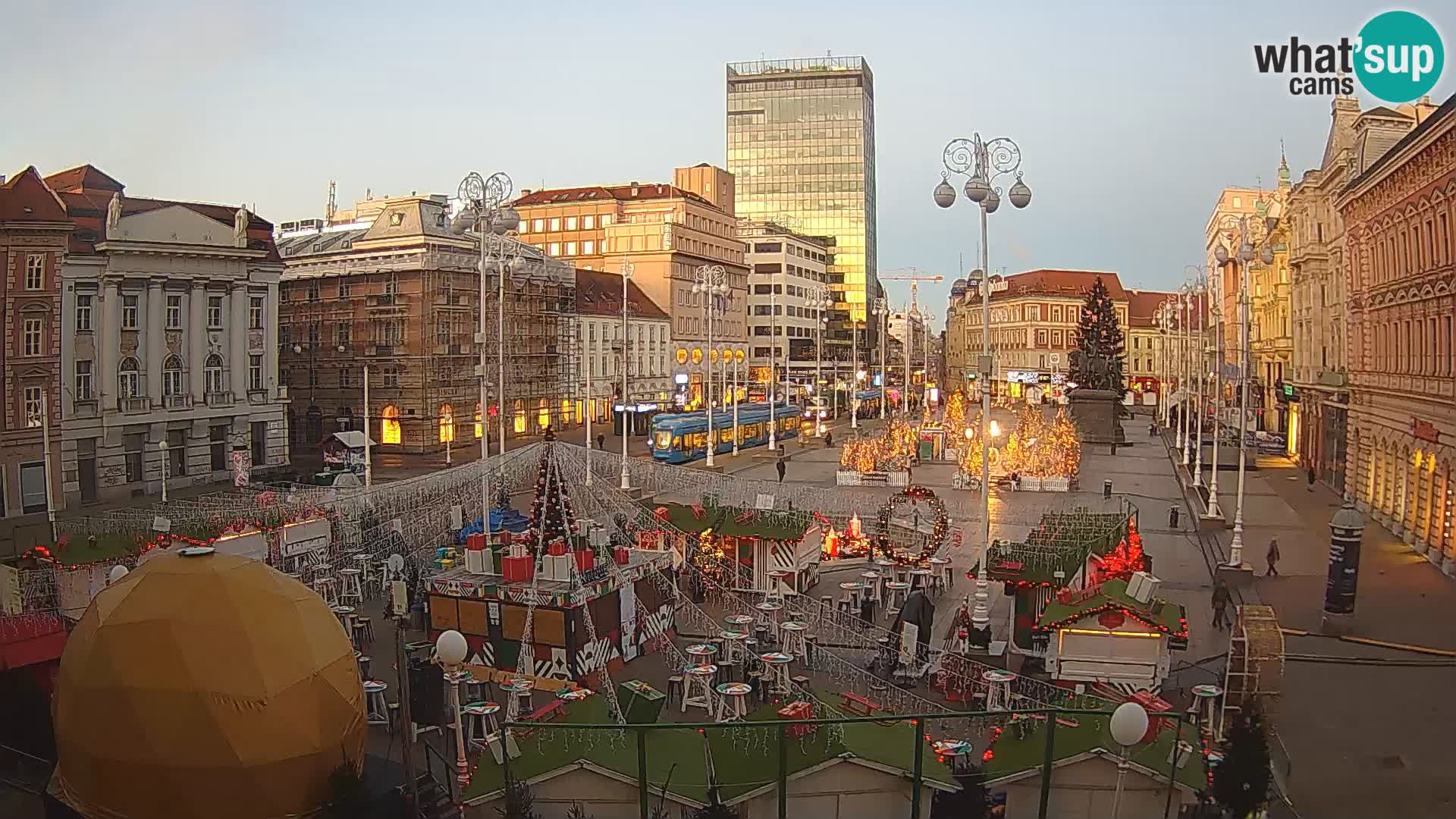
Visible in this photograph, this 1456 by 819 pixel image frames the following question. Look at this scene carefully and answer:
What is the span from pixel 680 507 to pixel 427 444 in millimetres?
32182

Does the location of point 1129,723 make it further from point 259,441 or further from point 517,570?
point 259,441

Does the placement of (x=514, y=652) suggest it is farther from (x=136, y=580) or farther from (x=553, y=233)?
(x=553, y=233)

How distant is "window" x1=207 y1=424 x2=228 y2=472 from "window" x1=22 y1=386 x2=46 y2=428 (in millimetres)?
9315

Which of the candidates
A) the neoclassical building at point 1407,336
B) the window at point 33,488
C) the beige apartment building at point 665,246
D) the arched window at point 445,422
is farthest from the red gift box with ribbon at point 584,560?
the beige apartment building at point 665,246

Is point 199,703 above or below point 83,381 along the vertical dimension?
below

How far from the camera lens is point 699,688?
1727 cm

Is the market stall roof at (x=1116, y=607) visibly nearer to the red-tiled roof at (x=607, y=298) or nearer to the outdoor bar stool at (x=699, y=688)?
the outdoor bar stool at (x=699, y=688)

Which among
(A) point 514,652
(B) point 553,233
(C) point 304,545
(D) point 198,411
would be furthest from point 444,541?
(B) point 553,233

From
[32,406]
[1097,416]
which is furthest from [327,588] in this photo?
[1097,416]

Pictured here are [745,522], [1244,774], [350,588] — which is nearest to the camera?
[1244,774]

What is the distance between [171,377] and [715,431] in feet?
86.0

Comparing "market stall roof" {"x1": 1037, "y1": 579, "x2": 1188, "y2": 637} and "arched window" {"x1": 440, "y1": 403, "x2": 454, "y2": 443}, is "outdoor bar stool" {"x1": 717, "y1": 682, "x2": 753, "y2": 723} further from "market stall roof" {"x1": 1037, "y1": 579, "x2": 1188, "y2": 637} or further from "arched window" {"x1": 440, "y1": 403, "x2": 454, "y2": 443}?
"arched window" {"x1": 440, "y1": 403, "x2": 454, "y2": 443}

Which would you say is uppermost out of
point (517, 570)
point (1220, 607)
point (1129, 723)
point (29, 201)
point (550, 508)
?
point (29, 201)

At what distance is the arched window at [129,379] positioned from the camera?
4272cm
